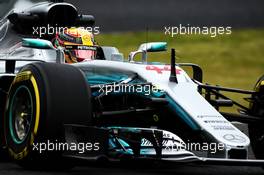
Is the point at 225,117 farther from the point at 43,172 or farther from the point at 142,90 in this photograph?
the point at 43,172

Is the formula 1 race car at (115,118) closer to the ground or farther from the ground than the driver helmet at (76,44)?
closer to the ground

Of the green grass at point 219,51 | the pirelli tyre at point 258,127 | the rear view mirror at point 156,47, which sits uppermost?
the green grass at point 219,51

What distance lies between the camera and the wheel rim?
7.38 meters

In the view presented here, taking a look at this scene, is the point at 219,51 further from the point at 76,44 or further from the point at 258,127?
the point at 258,127

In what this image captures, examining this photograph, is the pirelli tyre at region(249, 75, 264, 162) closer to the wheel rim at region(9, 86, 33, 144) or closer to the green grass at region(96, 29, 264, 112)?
the wheel rim at region(9, 86, 33, 144)

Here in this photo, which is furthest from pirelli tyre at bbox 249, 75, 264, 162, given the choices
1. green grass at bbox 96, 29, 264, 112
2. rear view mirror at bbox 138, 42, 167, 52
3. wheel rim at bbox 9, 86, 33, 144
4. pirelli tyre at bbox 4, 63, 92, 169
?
green grass at bbox 96, 29, 264, 112

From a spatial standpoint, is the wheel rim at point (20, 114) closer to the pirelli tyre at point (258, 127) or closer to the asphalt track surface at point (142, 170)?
the asphalt track surface at point (142, 170)

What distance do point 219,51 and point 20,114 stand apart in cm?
1579

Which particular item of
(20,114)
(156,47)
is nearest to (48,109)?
(20,114)

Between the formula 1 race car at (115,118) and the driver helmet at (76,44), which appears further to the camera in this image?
the driver helmet at (76,44)

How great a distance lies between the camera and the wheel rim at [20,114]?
7.38 m

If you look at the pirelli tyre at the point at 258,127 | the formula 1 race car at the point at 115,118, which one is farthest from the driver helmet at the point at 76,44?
the pirelli tyre at the point at 258,127

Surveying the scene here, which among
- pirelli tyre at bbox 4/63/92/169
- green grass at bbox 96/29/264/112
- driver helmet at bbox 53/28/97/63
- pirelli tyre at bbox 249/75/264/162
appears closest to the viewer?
pirelli tyre at bbox 4/63/92/169

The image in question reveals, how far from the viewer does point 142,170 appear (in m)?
7.76
